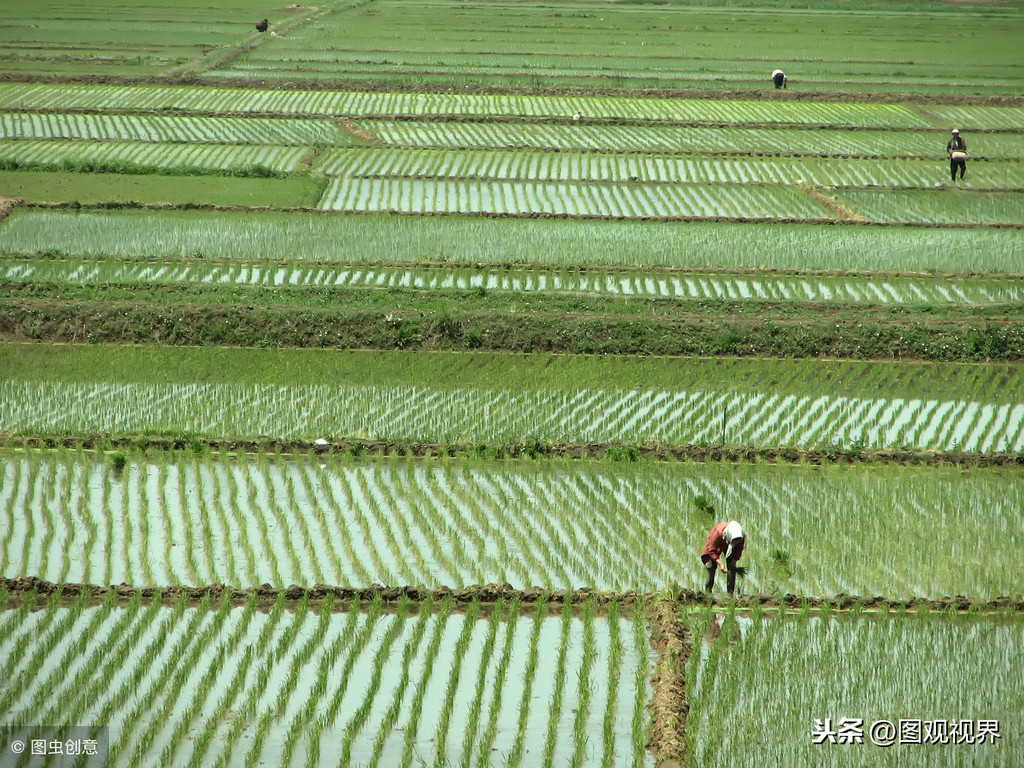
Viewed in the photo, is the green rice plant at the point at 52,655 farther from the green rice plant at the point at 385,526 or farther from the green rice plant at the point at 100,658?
the green rice plant at the point at 385,526

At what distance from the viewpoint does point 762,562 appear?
684 cm

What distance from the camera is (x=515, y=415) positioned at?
8.95 m

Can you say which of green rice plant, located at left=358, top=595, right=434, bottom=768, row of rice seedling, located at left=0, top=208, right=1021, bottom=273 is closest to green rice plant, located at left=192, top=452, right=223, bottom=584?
green rice plant, located at left=358, top=595, right=434, bottom=768

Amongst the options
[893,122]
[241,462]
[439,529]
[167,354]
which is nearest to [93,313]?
[167,354]

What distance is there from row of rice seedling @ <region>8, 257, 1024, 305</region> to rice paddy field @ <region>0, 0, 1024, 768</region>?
0.20 feet

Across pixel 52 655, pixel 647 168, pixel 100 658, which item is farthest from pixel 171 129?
pixel 100 658

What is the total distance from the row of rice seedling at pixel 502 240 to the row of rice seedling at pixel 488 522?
15.0 feet

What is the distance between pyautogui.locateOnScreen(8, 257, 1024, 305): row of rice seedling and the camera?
1148 centimetres

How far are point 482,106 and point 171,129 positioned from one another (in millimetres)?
5296

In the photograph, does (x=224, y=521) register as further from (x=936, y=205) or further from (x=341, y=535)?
(x=936, y=205)

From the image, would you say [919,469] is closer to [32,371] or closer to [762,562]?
[762,562]

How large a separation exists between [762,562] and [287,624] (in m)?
2.75

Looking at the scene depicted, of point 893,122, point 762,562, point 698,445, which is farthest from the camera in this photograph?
point 893,122

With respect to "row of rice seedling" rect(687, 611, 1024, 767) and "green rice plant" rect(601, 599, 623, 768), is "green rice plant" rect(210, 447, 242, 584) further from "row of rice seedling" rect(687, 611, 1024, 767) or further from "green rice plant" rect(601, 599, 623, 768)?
"row of rice seedling" rect(687, 611, 1024, 767)
